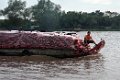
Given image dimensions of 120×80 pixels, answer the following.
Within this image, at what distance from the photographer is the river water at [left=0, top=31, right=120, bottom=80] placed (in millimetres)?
19547

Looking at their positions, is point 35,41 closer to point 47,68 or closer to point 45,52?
point 45,52

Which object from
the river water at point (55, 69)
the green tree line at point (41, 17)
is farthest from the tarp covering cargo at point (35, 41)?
the green tree line at point (41, 17)

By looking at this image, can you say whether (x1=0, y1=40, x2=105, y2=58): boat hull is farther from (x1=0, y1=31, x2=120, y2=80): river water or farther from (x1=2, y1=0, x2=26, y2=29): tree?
(x1=2, y1=0, x2=26, y2=29): tree

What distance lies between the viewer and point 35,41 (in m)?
28.3

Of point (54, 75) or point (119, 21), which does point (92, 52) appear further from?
point (119, 21)

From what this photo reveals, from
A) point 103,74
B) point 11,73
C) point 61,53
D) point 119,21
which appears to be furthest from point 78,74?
point 119,21

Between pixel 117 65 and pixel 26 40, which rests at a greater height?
pixel 26 40

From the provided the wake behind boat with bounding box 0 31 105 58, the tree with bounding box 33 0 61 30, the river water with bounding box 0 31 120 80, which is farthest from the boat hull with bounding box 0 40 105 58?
the tree with bounding box 33 0 61 30

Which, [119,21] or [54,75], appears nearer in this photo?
[54,75]

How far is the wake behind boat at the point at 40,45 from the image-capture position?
27.8 m

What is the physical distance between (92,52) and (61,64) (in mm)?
5971

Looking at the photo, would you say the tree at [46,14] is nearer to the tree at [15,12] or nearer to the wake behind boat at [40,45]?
the tree at [15,12]

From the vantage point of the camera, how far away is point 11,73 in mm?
20359

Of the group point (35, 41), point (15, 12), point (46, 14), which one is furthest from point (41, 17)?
point (35, 41)
